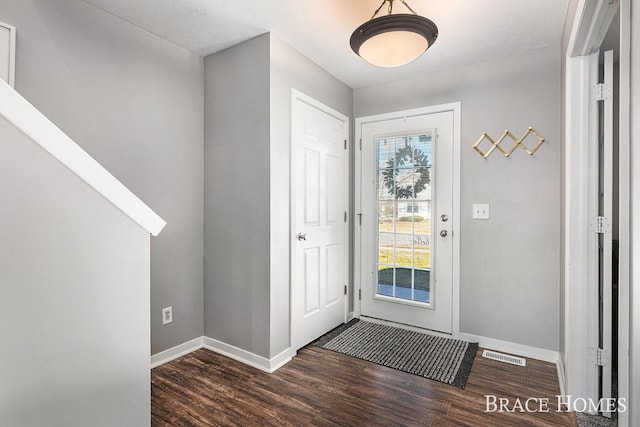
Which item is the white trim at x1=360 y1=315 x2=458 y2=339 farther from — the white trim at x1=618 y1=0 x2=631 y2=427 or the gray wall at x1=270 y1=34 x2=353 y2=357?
the white trim at x1=618 y1=0 x2=631 y2=427

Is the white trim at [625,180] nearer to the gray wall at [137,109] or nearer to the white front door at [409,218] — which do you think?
the white front door at [409,218]

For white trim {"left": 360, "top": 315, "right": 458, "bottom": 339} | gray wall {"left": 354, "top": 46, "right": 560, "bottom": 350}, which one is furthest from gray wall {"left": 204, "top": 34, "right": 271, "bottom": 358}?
gray wall {"left": 354, "top": 46, "right": 560, "bottom": 350}

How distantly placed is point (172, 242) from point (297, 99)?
59.7 inches

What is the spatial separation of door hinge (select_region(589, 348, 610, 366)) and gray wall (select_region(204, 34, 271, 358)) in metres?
2.01

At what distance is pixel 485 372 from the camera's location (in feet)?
7.69

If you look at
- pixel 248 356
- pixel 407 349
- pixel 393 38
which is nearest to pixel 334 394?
pixel 248 356

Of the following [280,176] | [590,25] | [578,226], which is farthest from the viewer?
[280,176]

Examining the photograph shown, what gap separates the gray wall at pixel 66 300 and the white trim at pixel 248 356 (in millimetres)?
1068

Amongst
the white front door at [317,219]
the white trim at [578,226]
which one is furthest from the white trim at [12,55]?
the white trim at [578,226]

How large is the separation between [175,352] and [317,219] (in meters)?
1.56

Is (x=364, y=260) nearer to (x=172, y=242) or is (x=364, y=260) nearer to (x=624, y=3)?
(x=172, y=242)

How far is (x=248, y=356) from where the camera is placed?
250 centimetres

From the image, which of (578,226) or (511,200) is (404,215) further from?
(578,226)

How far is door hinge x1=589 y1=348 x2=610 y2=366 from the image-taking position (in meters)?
1.80
